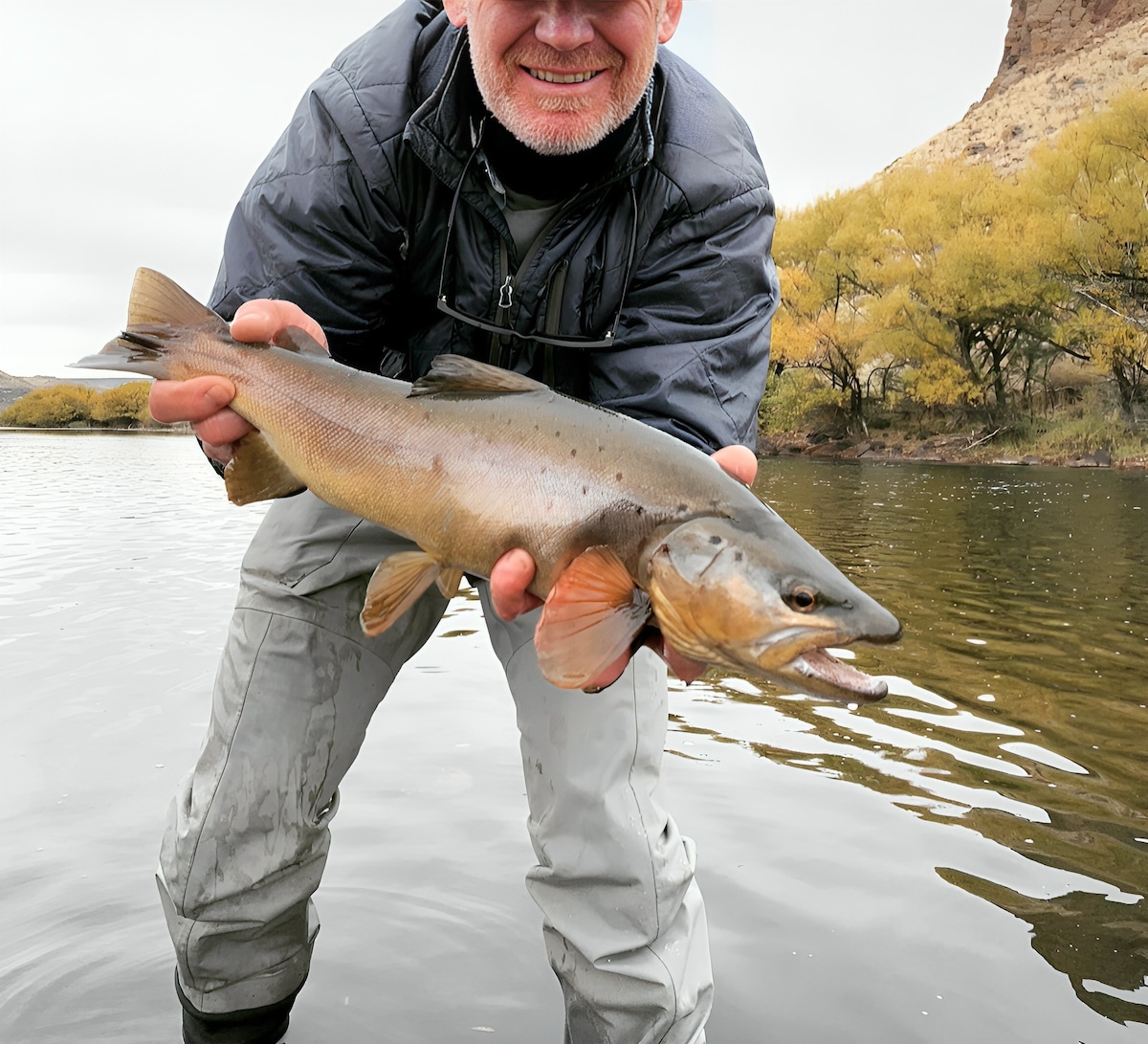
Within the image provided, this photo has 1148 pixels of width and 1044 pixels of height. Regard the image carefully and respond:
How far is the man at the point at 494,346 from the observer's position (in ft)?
8.55

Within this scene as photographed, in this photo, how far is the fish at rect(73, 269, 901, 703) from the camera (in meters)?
2.07

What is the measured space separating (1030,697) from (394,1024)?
446cm

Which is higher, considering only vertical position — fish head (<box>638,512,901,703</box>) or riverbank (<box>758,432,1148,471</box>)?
fish head (<box>638,512,901,703</box>)

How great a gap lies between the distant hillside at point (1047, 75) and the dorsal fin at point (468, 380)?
75.0 m

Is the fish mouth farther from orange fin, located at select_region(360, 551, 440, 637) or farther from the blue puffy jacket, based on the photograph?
the blue puffy jacket

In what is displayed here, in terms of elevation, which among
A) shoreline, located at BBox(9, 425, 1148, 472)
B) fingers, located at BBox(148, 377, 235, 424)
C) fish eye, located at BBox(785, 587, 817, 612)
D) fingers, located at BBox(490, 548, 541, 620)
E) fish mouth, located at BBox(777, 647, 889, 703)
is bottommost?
shoreline, located at BBox(9, 425, 1148, 472)

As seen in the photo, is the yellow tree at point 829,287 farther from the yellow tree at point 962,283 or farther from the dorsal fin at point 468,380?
the dorsal fin at point 468,380

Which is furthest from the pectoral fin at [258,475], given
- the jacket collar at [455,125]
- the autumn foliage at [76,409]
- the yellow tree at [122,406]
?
the autumn foliage at [76,409]

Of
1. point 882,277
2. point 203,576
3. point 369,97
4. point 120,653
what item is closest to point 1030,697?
point 369,97

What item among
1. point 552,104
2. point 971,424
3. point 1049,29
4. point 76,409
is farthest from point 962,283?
point 1049,29

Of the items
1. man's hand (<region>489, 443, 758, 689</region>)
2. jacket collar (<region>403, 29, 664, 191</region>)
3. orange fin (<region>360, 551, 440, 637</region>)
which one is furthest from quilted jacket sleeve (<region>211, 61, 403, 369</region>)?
Result: man's hand (<region>489, 443, 758, 689</region>)

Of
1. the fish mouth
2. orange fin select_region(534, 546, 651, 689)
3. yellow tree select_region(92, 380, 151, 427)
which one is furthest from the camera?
yellow tree select_region(92, 380, 151, 427)

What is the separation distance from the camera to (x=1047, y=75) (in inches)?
3666

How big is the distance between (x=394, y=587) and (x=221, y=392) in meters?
0.70
